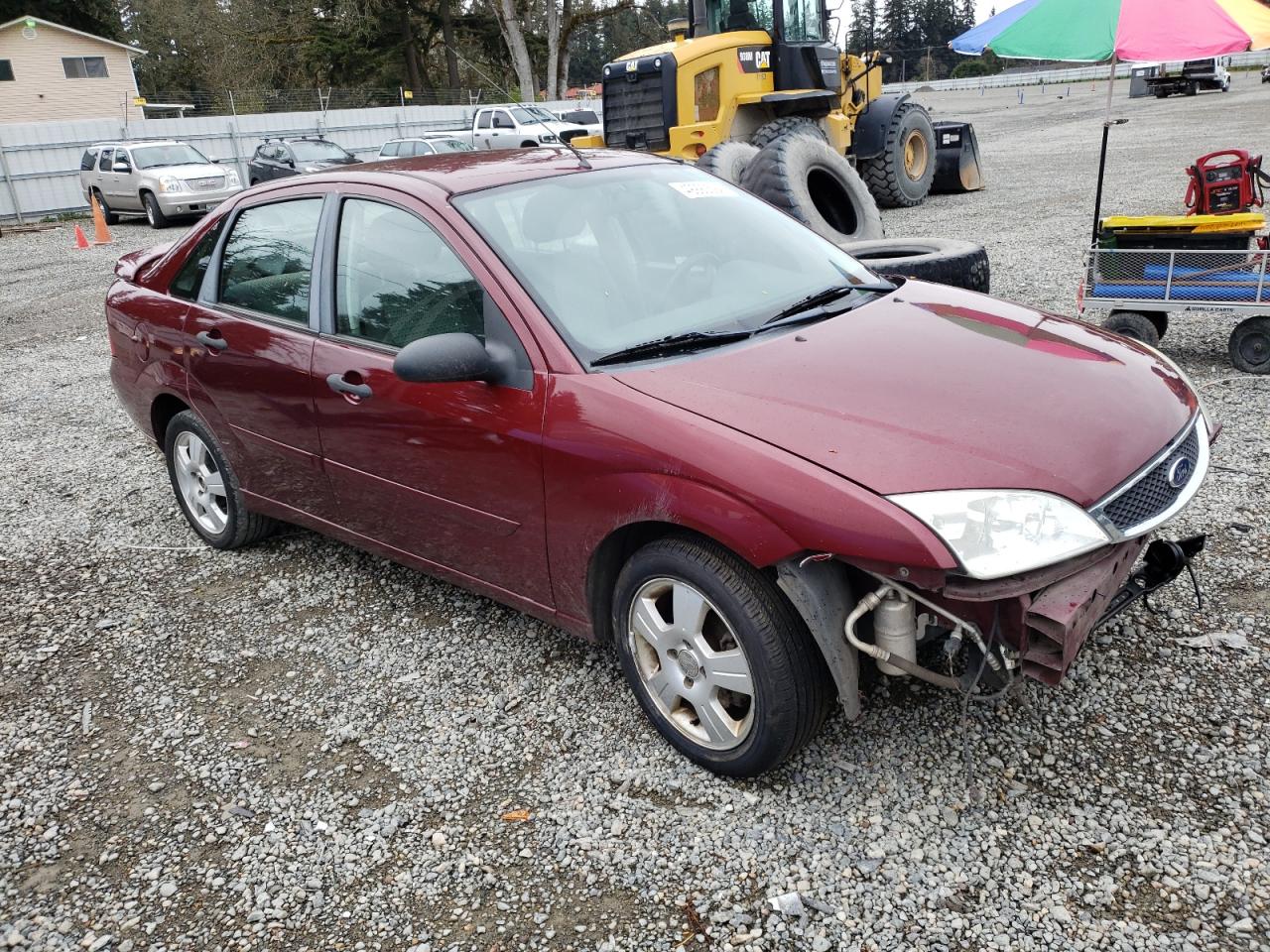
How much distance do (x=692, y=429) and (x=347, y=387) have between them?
1483 mm

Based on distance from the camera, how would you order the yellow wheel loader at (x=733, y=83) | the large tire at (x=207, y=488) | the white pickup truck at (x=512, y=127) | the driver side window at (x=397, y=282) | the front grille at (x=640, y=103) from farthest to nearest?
the white pickup truck at (x=512, y=127) → the front grille at (x=640, y=103) → the yellow wheel loader at (x=733, y=83) → the large tire at (x=207, y=488) → the driver side window at (x=397, y=282)

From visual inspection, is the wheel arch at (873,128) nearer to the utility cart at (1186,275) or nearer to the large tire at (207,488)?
the utility cart at (1186,275)

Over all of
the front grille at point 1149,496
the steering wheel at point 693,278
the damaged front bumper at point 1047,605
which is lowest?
the damaged front bumper at point 1047,605

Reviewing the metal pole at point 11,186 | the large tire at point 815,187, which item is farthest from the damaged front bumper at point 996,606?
the metal pole at point 11,186

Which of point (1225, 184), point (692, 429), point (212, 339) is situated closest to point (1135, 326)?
point (1225, 184)

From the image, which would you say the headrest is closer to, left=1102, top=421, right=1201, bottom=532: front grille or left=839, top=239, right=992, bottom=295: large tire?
left=1102, top=421, right=1201, bottom=532: front grille

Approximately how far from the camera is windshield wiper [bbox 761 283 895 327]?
10.8 ft

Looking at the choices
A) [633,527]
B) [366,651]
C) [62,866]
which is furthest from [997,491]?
[62,866]

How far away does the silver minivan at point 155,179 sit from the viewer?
19078 mm

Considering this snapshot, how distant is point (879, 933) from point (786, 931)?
0.70 ft

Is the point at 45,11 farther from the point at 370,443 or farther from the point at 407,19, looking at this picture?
the point at 370,443

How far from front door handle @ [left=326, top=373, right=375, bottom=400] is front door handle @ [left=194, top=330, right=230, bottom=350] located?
2.66 feet

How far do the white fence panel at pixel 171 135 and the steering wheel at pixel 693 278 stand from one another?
2426 centimetres

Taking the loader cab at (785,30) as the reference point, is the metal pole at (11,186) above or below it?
below
